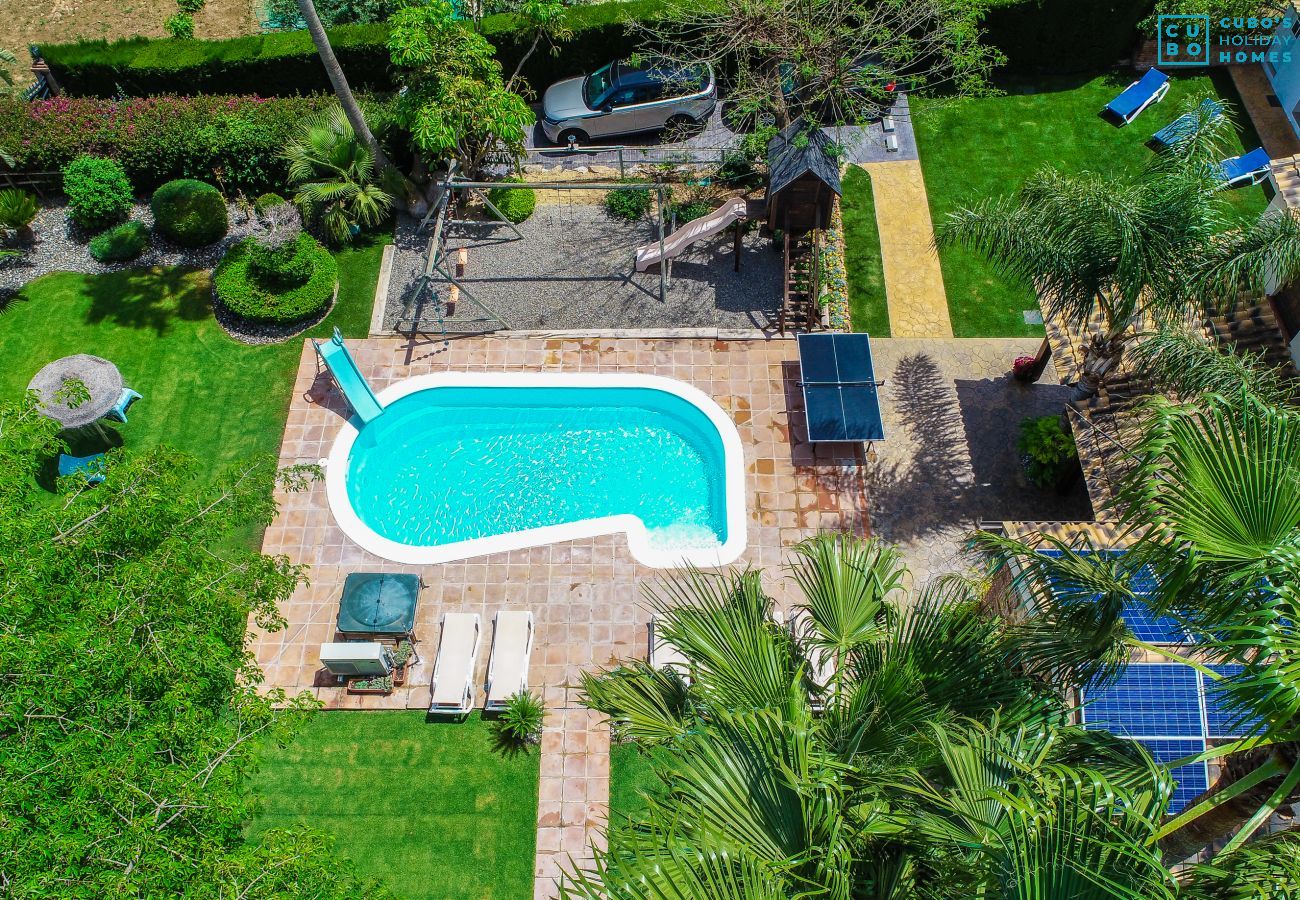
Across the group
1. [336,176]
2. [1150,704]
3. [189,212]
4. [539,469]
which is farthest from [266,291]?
[1150,704]

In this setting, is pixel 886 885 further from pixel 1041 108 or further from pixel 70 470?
pixel 1041 108

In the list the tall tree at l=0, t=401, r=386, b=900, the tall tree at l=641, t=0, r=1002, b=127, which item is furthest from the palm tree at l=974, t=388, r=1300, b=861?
the tall tree at l=641, t=0, r=1002, b=127

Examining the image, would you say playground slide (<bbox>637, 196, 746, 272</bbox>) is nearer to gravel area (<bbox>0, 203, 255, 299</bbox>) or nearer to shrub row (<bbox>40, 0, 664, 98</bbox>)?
Result: shrub row (<bbox>40, 0, 664, 98</bbox>)

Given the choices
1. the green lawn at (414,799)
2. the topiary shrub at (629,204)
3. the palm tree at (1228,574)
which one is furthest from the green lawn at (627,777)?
the topiary shrub at (629,204)

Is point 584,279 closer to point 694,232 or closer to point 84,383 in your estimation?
point 694,232

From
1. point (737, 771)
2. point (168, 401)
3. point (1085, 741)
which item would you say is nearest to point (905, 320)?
point (1085, 741)

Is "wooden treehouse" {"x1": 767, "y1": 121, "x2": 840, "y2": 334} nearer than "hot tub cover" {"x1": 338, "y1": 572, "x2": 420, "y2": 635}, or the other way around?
"hot tub cover" {"x1": 338, "y1": 572, "x2": 420, "y2": 635}

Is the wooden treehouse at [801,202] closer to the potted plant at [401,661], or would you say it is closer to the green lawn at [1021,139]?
the green lawn at [1021,139]
